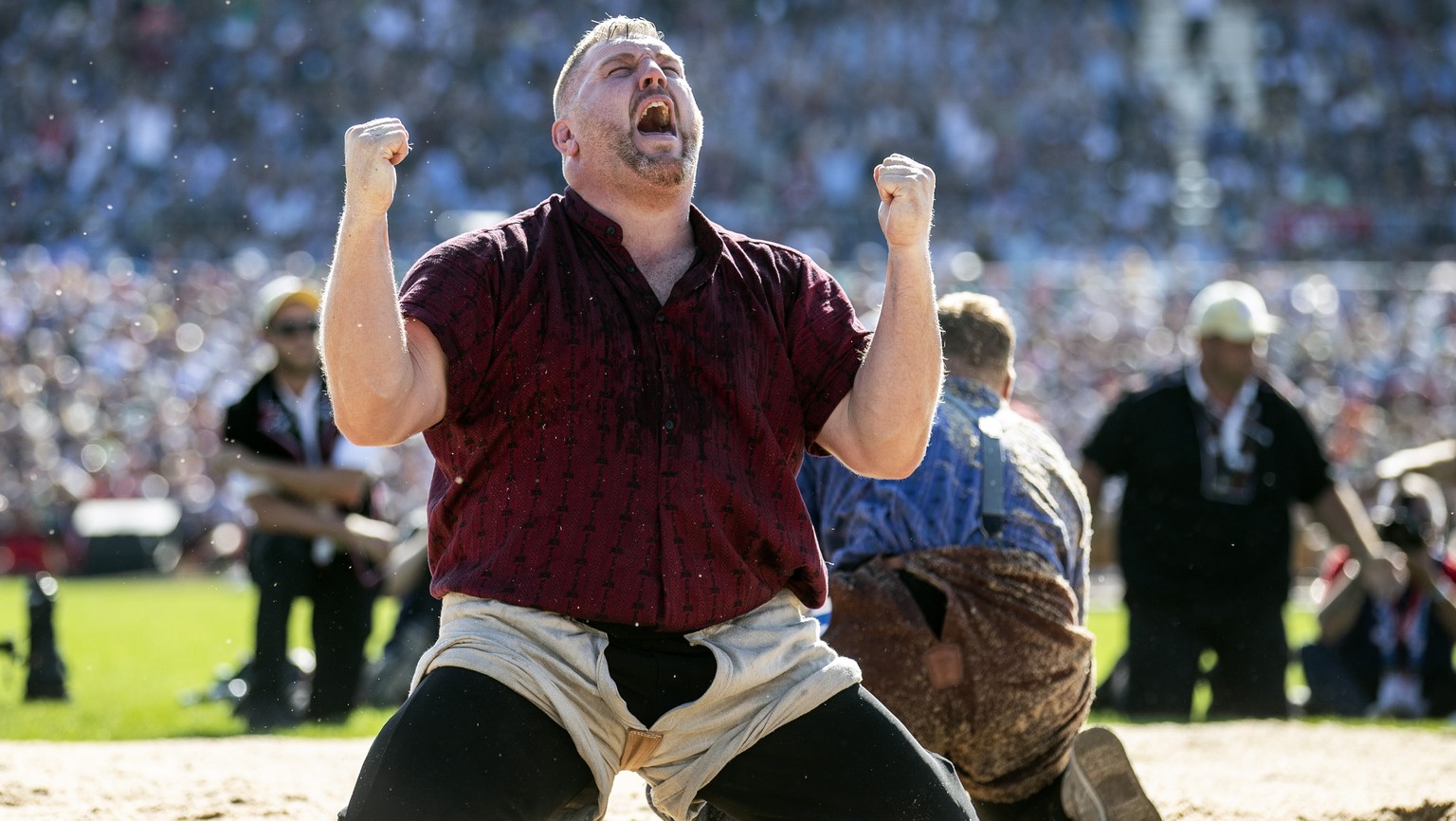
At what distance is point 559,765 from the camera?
3197 mm

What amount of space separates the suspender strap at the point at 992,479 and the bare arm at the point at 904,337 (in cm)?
99

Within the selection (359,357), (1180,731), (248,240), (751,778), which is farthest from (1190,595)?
(248,240)

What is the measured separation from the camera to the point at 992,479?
4449 millimetres

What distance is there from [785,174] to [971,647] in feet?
81.1

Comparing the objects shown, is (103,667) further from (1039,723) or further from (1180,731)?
(1039,723)

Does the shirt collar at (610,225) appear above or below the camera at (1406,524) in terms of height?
above

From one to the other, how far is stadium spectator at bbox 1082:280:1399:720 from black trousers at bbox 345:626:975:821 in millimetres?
4631

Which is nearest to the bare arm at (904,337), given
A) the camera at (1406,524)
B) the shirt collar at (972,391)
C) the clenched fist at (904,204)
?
the clenched fist at (904,204)

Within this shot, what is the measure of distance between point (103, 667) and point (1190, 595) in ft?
21.9

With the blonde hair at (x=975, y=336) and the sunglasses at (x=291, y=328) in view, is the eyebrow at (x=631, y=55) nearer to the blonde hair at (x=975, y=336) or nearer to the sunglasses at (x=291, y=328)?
the blonde hair at (x=975, y=336)

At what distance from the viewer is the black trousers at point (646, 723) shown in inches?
120

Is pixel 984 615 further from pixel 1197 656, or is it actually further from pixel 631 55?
pixel 1197 656

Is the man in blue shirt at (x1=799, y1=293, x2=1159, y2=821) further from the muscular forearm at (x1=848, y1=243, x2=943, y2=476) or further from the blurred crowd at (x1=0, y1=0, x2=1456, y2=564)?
the blurred crowd at (x1=0, y1=0, x2=1456, y2=564)

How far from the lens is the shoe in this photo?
4.34 metres
